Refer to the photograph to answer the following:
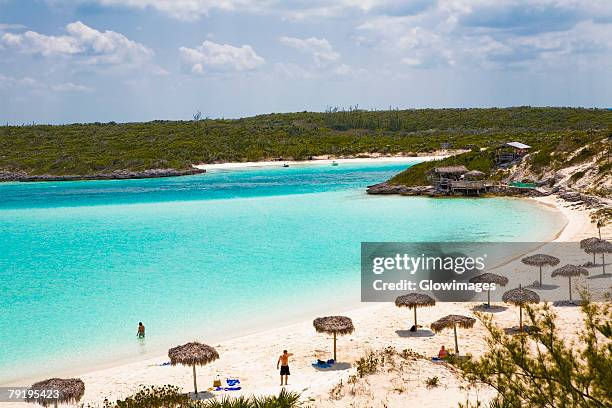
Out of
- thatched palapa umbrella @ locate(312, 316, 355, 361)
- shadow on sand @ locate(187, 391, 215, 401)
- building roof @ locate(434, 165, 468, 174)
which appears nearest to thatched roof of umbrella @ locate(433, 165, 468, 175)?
building roof @ locate(434, 165, 468, 174)

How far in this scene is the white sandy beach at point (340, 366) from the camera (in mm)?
13836

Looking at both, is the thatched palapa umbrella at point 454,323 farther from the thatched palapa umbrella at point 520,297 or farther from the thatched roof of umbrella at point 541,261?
the thatched roof of umbrella at point 541,261

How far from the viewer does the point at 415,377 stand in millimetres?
14734

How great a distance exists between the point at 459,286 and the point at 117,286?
51.7 feet

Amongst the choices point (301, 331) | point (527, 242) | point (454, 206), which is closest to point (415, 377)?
point (301, 331)

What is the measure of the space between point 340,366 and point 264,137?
125219 mm

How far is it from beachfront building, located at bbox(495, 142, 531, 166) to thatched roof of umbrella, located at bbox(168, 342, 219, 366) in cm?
5449

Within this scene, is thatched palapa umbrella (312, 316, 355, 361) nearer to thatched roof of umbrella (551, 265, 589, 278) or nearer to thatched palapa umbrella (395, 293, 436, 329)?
thatched palapa umbrella (395, 293, 436, 329)

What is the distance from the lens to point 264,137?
5517 inches

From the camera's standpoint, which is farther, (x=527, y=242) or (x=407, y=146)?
(x=407, y=146)

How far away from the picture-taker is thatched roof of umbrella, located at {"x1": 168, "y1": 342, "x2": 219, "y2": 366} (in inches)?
609

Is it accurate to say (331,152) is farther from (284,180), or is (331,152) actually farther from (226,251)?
(226,251)

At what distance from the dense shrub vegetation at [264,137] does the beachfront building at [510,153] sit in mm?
34512

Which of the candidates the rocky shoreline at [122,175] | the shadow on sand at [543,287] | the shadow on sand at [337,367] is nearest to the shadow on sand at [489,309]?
the shadow on sand at [543,287]
